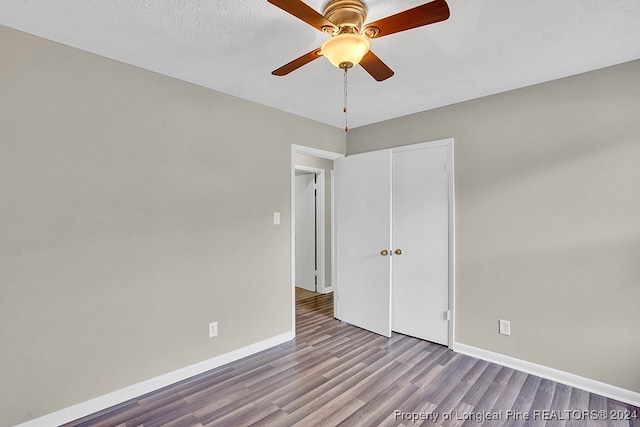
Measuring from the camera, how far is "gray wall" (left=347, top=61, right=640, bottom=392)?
2188 millimetres

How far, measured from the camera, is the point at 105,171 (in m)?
2.11

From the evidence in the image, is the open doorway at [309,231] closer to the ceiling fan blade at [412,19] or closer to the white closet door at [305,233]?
the white closet door at [305,233]

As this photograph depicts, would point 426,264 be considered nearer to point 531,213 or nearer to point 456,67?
point 531,213

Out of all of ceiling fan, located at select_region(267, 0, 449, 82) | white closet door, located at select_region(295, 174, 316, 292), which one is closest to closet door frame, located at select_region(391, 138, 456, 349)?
ceiling fan, located at select_region(267, 0, 449, 82)

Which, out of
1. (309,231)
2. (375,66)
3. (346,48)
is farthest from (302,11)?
(309,231)

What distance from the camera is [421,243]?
10.5 feet

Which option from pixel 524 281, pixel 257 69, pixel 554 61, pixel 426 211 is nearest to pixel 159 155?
pixel 257 69

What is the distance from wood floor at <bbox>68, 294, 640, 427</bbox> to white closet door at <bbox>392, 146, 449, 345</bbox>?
14.1 inches

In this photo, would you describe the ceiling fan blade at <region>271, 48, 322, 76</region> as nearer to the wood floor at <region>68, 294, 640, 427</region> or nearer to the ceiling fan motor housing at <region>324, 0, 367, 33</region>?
the ceiling fan motor housing at <region>324, 0, 367, 33</region>

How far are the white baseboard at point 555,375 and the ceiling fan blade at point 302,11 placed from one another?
2.91 m

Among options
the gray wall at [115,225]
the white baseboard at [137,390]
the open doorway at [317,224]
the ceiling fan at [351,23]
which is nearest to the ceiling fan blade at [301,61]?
the ceiling fan at [351,23]

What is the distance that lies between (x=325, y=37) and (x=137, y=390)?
107 inches

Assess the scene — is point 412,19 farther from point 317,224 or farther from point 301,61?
point 317,224

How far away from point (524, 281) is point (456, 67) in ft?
5.97
